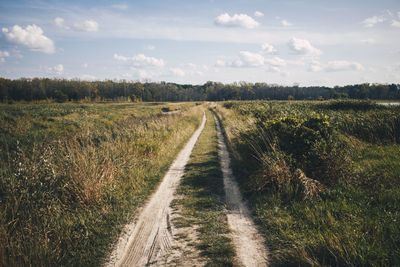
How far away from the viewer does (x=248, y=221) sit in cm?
483

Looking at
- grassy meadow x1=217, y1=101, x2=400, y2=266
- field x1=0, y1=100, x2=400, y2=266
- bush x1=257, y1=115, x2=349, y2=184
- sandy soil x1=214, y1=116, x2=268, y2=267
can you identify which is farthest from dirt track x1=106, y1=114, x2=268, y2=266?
bush x1=257, y1=115, x2=349, y2=184

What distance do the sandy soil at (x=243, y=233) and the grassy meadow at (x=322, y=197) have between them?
0.20m

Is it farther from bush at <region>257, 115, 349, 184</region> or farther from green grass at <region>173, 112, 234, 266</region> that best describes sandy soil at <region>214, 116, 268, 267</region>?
bush at <region>257, 115, 349, 184</region>

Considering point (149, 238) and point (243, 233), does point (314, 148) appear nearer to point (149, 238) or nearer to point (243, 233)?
point (243, 233)

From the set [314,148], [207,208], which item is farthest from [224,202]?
[314,148]

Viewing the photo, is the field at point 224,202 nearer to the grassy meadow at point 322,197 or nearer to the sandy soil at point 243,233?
the grassy meadow at point 322,197

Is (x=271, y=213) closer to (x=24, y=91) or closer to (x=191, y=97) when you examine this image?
(x=24, y=91)

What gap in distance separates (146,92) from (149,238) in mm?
128999

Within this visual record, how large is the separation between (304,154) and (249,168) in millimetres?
2124

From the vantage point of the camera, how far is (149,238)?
4262 millimetres

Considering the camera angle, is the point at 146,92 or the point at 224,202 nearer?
the point at 224,202

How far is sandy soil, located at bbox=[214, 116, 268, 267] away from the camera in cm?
361

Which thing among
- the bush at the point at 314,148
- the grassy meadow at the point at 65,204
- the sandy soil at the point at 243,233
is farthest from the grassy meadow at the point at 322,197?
the grassy meadow at the point at 65,204

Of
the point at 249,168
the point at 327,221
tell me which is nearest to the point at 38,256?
the point at 327,221
